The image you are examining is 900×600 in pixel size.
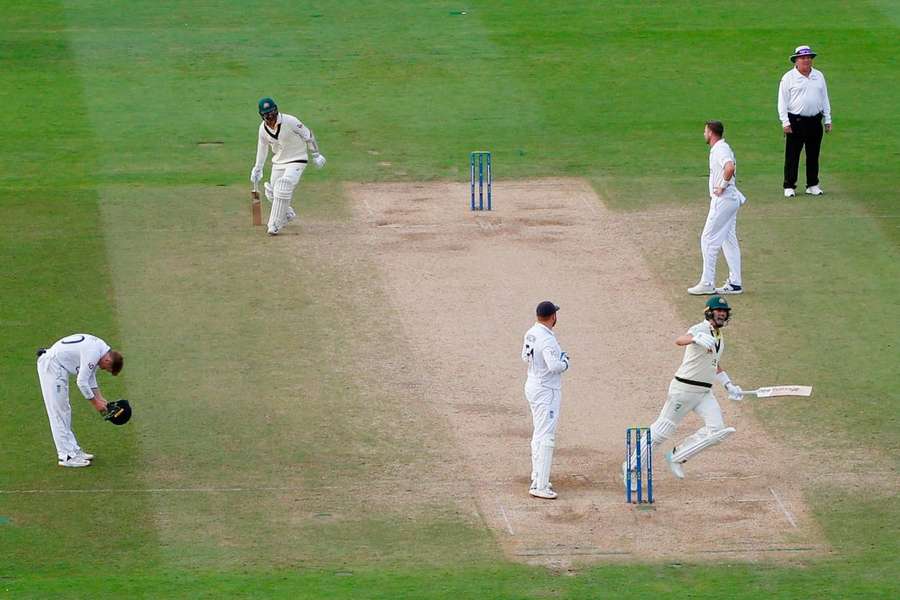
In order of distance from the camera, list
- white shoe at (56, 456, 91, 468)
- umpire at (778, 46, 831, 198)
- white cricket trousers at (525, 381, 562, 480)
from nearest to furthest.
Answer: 1. white cricket trousers at (525, 381, 562, 480)
2. white shoe at (56, 456, 91, 468)
3. umpire at (778, 46, 831, 198)

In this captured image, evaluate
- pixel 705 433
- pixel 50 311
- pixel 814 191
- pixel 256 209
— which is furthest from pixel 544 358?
pixel 814 191

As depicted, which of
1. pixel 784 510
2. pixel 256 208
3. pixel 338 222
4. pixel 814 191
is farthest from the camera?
pixel 814 191

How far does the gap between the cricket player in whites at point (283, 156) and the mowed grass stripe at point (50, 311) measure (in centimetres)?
222

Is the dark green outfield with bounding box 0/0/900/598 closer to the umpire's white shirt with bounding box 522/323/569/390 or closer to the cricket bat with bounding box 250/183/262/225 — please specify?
the cricket bat with bounding box 250/183/262/225

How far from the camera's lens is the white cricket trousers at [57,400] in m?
14.5

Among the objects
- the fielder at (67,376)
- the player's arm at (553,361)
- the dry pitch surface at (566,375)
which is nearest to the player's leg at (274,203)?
the dry pitch surface at (566,375)

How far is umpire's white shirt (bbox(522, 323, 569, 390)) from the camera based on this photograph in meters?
13.8

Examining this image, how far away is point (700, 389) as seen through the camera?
1423cm

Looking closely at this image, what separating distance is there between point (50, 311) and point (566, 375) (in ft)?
19.3

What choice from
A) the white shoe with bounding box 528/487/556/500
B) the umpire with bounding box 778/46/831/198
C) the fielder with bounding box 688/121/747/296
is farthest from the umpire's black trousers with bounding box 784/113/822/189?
the white shoe with bounding box 528/487/556/500

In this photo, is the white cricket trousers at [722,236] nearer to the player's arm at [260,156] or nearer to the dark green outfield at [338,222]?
the dark green outfield at [338,222]

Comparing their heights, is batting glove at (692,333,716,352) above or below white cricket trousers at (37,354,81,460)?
above

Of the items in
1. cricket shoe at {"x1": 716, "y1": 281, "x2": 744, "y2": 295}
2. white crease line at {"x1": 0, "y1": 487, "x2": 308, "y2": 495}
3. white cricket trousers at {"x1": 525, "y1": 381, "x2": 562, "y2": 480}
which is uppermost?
white cricket trousers at {"x1": 525, "y1": 381, "x2": 562, "y2": 480}

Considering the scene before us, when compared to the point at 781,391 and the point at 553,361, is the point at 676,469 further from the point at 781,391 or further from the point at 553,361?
the point at 553,361
